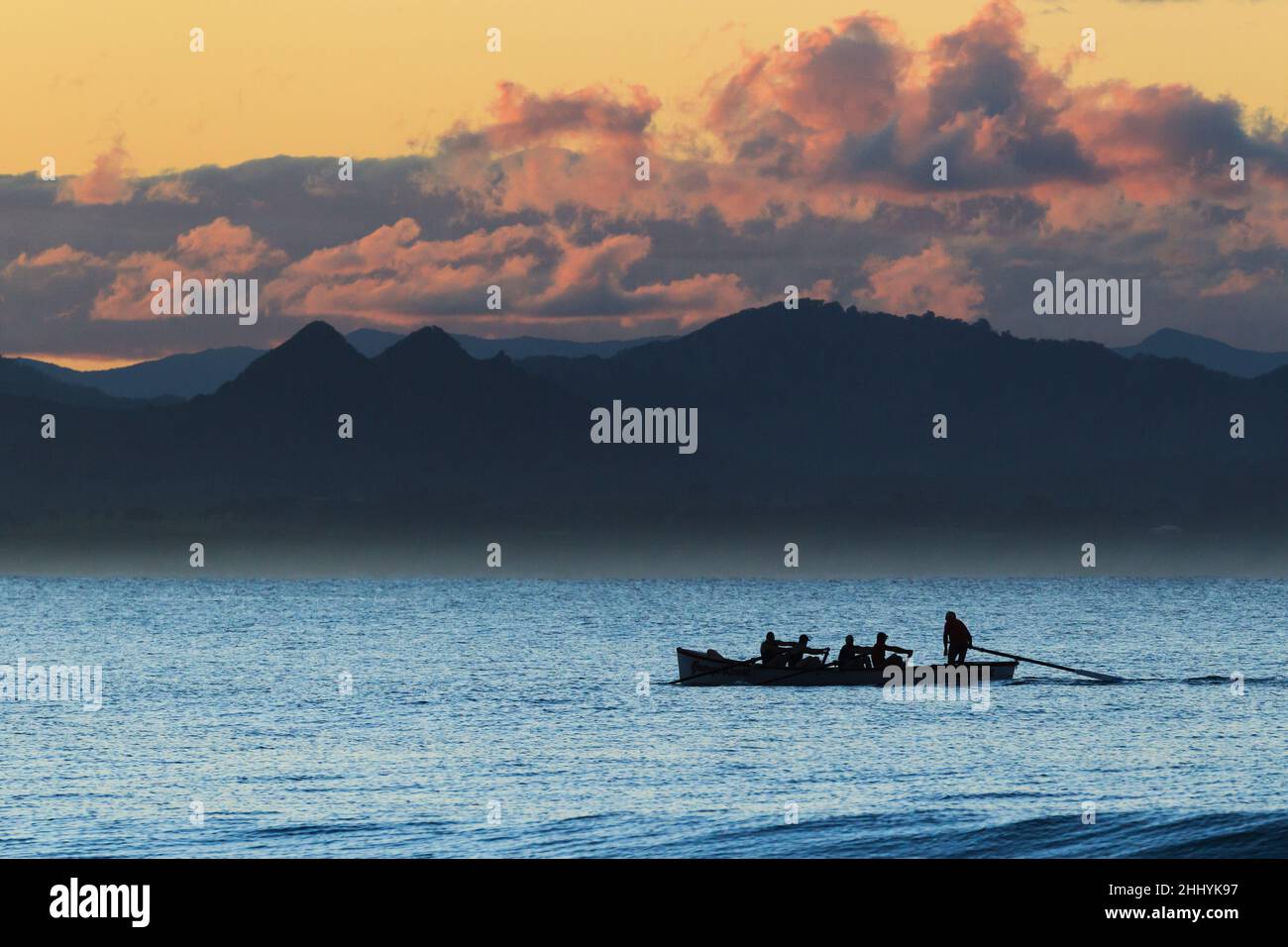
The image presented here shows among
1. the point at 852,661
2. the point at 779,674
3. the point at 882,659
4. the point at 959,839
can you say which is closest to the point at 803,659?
the point at 779,674

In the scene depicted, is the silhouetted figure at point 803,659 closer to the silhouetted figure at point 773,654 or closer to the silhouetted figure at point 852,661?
the silhouetted figure at point 773,654

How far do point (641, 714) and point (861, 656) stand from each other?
9.63m

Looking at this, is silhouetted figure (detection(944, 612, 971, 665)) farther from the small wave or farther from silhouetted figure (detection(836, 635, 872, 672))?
the small wave

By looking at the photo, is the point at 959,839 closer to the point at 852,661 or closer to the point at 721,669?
the point at 852,661

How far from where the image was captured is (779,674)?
226 ft

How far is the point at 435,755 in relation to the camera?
5394 centimetres

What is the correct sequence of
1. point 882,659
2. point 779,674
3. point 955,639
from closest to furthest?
point 882,659 → point 779,674 → point 955,639

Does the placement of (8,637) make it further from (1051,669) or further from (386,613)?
(1051,669)

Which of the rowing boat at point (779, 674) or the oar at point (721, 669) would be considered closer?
the rowing boat at point (779, 674)

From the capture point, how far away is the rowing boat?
67.5 m

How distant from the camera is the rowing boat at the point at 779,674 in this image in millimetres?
67500

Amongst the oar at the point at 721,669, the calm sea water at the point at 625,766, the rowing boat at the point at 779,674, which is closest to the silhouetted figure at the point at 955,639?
the rowing boat at the point at 779,674

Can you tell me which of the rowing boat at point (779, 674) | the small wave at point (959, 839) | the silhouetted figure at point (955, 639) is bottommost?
the small wave at point (959, 839)
